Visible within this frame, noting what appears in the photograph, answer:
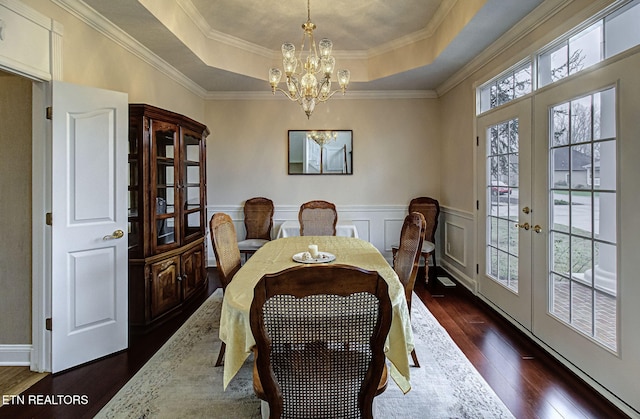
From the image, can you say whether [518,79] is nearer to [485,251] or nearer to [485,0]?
[485,0]

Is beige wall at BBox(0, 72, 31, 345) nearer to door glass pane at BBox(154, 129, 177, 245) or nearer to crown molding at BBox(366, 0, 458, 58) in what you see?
door glass pane at BBox(154, 129, 177, 245)

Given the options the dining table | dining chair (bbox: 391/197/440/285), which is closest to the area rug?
the dining table

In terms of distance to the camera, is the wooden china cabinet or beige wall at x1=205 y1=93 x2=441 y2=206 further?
beige wall at x1=205 y1=93 x2=441 y2=206

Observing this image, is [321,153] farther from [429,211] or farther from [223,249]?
[223,249]

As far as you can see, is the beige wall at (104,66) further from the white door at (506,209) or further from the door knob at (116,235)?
the white door at (506,209)

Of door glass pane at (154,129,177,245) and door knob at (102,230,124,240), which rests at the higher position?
door glass pane at (154,129,177,245)

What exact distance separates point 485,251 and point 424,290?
860mm

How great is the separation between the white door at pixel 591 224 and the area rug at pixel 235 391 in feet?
2.37

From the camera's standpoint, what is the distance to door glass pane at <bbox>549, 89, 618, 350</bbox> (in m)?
1.93

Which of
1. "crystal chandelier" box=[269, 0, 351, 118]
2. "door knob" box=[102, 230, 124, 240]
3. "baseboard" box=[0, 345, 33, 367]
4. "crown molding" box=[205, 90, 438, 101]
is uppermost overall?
"crown molding" box=[205, 90, 438, 101]

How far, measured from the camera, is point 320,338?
116 centimetres

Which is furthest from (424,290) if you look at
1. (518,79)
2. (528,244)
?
(518,79)

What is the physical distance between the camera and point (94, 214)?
2379 mm

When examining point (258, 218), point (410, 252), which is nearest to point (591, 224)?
point (410, 252)
